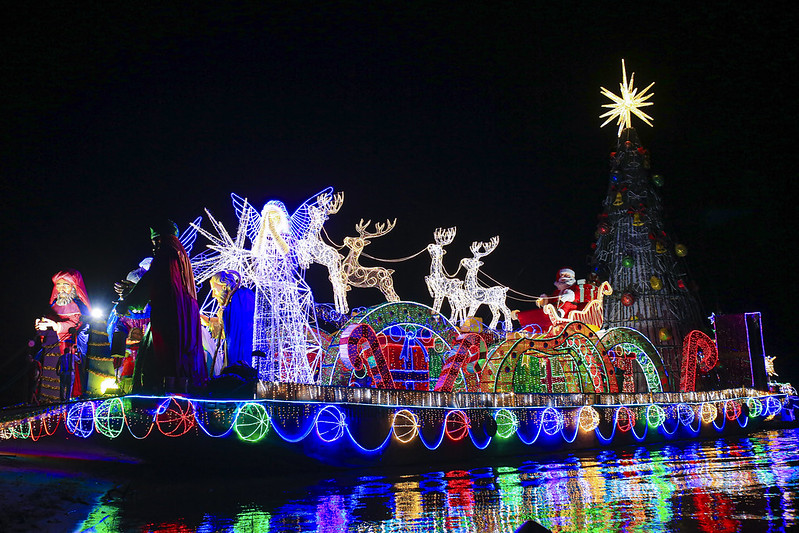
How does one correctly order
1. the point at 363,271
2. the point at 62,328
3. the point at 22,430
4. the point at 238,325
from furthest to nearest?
the point at 363,271, the point at 62,328, the point at 22,430, the point at 238,325

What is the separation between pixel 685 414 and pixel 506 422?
884 centimetres

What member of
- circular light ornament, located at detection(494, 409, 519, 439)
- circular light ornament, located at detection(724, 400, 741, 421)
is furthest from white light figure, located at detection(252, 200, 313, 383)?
circular light ornament, located at detection(724, 400, 741, 421)

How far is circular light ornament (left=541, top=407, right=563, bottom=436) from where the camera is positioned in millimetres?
18703

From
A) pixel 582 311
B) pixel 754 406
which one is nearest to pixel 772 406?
pixel 754 406

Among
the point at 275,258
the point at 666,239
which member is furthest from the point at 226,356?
the point at 666,239

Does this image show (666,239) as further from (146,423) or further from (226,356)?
(146,423)

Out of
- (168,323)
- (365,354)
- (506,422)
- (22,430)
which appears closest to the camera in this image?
(168,323)

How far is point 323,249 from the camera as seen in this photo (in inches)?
1026

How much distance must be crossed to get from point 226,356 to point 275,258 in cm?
423

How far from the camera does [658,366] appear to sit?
22891 millimetres

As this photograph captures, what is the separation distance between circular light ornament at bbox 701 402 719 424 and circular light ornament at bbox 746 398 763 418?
89.4 inches

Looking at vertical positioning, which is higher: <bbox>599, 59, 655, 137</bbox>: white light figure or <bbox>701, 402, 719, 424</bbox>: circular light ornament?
<bbox>599, 59, 655, 137</bbox>: white light figure

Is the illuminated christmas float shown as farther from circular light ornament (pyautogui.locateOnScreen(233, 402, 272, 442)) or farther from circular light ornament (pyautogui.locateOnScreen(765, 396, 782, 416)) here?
circular light ornament (pyautogui.locateOnScreen(765, 396, 782, 416))

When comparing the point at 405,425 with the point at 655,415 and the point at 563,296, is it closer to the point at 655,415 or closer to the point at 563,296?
the point at 655,415
